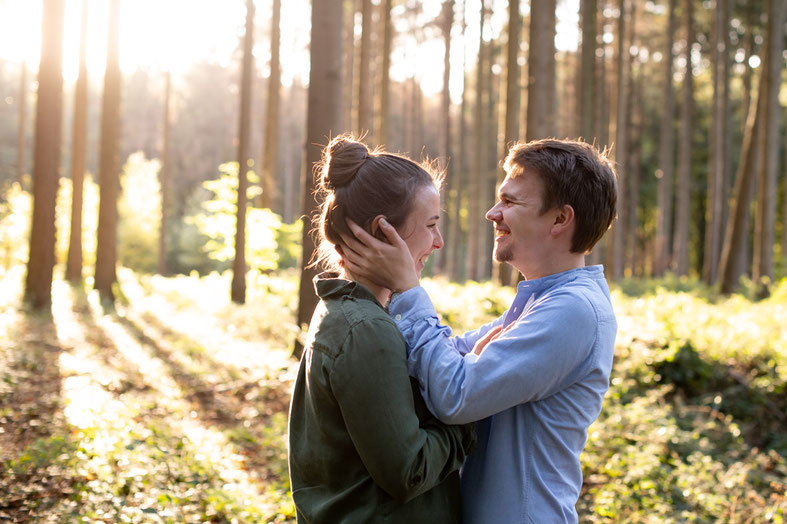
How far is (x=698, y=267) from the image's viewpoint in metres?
42.5

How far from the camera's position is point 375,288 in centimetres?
222

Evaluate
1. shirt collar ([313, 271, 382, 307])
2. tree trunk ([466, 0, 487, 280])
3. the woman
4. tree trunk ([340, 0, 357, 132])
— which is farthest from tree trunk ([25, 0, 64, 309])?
tree trunk ([340, 0, 357, 132])

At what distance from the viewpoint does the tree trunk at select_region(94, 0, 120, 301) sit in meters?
16.6

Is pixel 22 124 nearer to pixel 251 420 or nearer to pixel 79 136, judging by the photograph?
pixel 79 136

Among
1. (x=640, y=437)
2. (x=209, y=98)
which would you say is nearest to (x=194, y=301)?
(x=640, y=437)

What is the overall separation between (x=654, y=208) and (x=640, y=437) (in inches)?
1498

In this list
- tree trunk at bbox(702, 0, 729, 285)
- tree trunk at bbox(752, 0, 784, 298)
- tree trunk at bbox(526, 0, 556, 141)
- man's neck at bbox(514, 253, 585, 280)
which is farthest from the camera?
tree trunk at bbox(702, 0, 729, 285)

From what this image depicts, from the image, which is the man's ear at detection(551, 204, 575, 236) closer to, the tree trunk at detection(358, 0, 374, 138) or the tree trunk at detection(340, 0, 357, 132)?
the tree trunk at detection(358, 0, 374, 138)

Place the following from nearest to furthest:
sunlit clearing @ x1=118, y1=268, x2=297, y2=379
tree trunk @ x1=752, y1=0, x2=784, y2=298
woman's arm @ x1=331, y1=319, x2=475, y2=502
Answer: 1. woman's arm @ x1=331, y1=319, x2=475, y2=502
2. sunlit clearing @ x1=118, y1=268, x2=297, y2=379
3. tree trunk @ x1=752, y1=0, x2=784, y2=298

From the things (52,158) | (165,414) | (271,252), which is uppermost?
(52,158)

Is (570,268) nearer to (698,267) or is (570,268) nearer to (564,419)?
(564,419)

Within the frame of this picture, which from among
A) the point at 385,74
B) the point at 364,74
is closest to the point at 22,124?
the point at 385,74

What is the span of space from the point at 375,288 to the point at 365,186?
0.32 meters

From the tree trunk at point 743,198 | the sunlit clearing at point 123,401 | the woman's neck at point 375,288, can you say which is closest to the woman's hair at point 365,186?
the woman's neck at point 375,288
